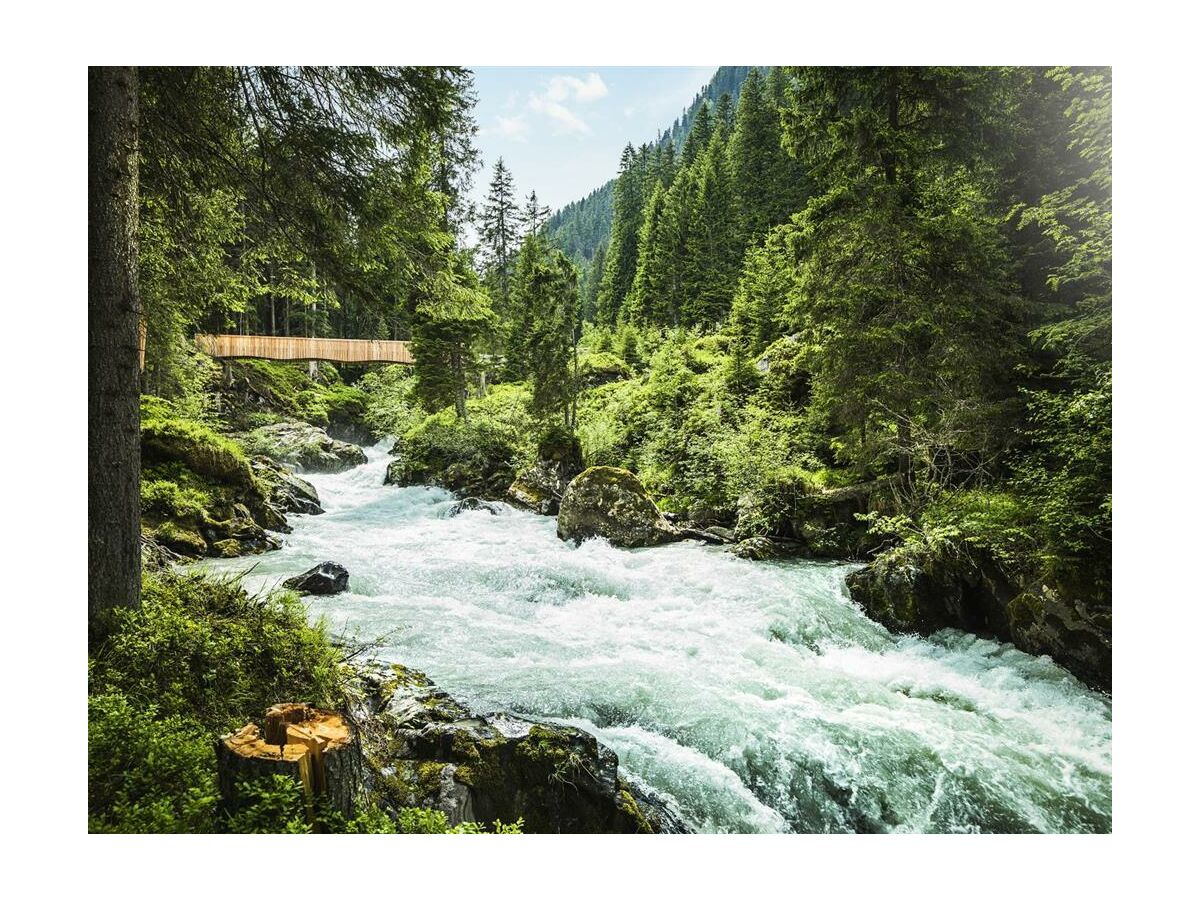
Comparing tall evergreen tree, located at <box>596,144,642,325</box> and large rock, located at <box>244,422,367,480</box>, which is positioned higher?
tall evergreen tree, located at <box>596,144,642,325</box>

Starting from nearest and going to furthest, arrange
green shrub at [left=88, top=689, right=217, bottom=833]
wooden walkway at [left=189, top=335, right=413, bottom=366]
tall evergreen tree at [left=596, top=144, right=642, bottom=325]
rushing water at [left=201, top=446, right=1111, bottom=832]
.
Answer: green shrub at [left=88, top=689, right=217, bottom=833] → rushing water at [left=201, top=446, right=1111, bottom=832] → wooden walkway at [left=189, top=335, right=413, bottom=366] → tall evergreen tree at [left=596, top=144, right=642, bottom=325]

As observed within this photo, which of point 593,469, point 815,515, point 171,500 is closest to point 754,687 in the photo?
point 815,515

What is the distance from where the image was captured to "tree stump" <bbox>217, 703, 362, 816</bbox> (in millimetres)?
2131

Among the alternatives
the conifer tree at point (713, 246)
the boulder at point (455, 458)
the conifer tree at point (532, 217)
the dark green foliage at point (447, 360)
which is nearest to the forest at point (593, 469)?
the conifer tree at point (532, 217)

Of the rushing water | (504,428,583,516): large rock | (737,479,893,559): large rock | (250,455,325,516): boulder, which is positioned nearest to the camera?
the rushing water

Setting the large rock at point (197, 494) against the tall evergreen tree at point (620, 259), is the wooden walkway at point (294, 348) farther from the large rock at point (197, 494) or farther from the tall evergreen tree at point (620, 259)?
the tall evergreen tree at point (620, 259)

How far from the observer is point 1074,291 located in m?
4.02

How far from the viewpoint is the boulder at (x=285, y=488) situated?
327 inches

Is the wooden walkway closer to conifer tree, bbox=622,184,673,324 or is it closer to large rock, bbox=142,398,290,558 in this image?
large rock, bbox=142,398,290,558

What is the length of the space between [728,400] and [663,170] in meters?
19.5

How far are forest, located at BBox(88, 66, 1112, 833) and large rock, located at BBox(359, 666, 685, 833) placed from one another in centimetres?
2

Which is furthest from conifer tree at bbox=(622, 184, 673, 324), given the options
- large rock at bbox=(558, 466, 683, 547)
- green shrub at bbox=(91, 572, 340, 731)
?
green shrub at bbox=(91, 572, 340, 731)
